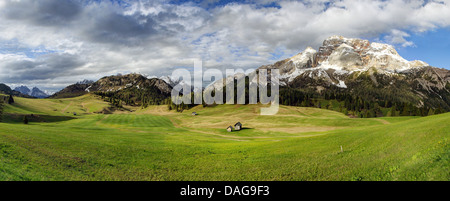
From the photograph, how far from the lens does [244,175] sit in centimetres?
1811

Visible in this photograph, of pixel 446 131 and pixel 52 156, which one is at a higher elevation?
pixel 446 131

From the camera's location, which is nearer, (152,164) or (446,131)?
(446,131)

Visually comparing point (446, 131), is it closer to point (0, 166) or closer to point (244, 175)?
point (244, 175)

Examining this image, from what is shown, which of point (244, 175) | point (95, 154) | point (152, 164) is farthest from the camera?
point (95, 154)

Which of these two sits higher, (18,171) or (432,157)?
(432,157)

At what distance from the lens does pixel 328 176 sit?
16.2 metres
